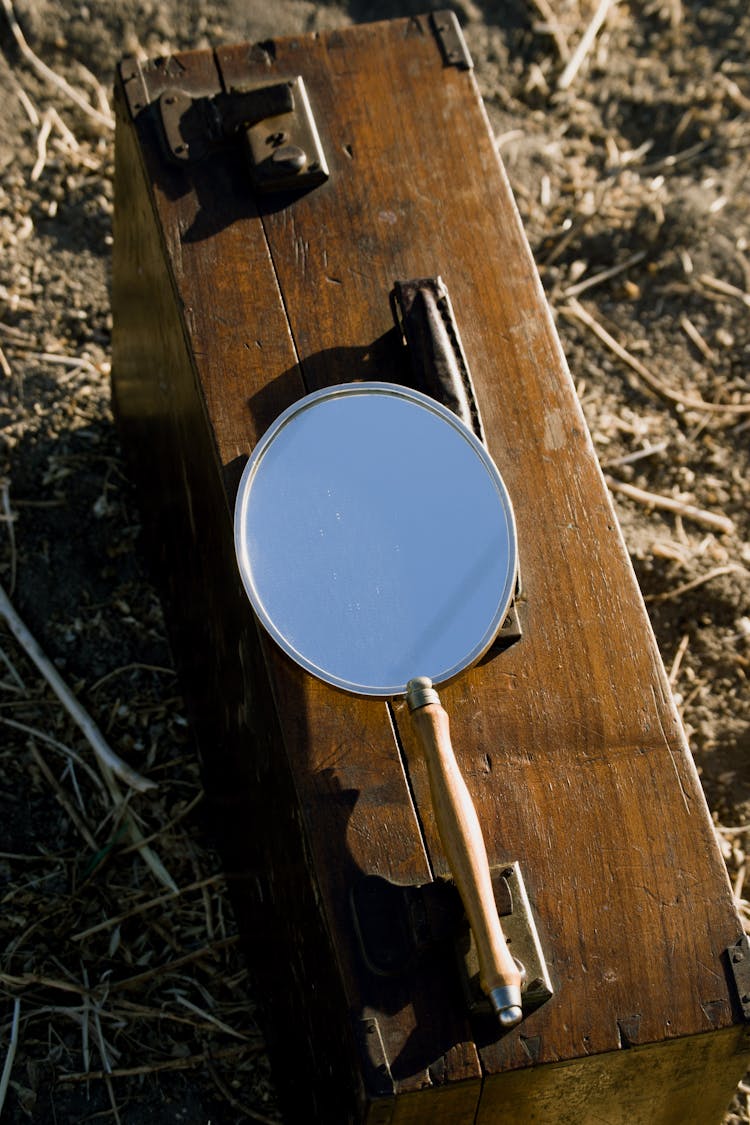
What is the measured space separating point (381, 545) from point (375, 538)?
0.6 inches

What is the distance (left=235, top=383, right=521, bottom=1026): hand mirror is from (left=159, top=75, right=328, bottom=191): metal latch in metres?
0.56

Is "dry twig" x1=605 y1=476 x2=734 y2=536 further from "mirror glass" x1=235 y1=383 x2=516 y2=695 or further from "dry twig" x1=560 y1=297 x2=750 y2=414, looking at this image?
"mirror glass" x1=235 y1=383 x2=516 y2=695

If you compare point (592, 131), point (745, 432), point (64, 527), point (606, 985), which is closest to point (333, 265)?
point (64, 527)

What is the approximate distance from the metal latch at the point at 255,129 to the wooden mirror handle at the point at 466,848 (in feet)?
3.47

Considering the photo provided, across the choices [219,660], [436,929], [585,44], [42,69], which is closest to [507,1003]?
[436,929]

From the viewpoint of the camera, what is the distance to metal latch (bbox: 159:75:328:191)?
2420 millimetres

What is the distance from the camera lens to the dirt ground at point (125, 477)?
2.55 meters

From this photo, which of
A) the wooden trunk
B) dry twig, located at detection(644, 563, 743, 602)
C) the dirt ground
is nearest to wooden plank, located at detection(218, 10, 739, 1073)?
the wooden trunk

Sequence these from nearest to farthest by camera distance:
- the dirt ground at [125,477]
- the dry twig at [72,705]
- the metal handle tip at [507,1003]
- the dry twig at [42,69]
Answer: the metal handle tip at [507,1003] < the dirt ground at [125,477] < the dry twig at [72,705] < the dry twig at [42,69]

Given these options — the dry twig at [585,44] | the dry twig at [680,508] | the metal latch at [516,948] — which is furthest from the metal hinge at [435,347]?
the dry twig at [585,44]

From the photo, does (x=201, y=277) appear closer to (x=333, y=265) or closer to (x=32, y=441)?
(x=333, y=265)

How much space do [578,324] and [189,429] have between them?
1.61 m

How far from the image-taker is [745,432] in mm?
3539

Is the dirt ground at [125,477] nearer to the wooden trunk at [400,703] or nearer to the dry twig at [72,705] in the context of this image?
the dry twig at [72,705]
